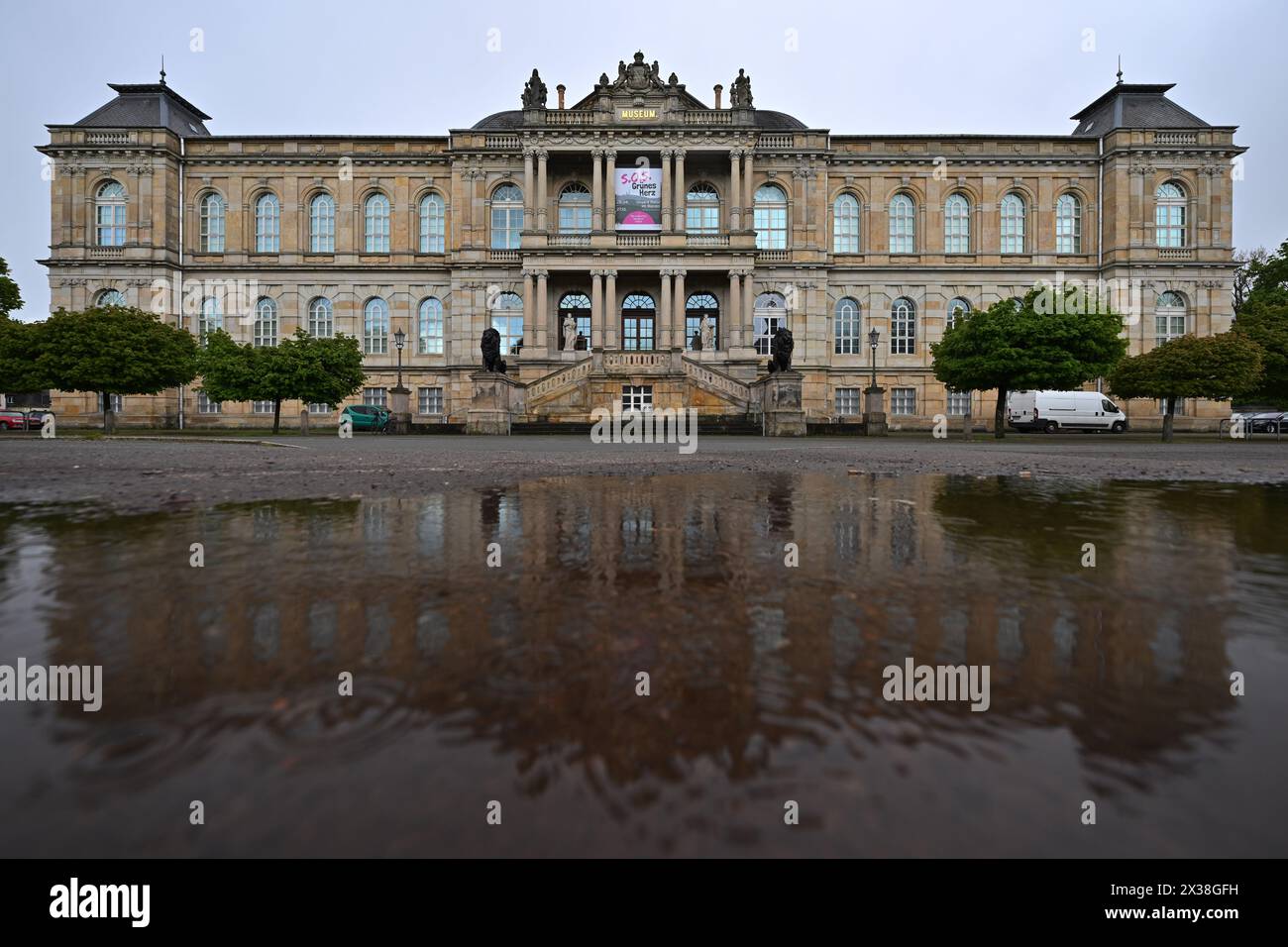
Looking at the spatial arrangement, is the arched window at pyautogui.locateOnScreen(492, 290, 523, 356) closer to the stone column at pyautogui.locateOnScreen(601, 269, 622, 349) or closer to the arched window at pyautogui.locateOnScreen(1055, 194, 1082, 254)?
the stone column at pyautogui.locateOnScreen(601, 269, 622, 349)

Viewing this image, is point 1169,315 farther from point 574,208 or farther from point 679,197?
point 574,208

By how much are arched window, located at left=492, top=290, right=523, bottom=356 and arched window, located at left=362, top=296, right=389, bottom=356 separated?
6791 mm

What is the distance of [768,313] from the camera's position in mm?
38438

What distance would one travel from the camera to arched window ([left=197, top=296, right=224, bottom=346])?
39594 mm

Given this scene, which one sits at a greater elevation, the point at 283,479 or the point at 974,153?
the point at 974,153

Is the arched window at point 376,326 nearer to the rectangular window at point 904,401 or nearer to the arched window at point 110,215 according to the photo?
the arched window at point 110,215

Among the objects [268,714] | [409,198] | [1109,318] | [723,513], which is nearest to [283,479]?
[723,513]

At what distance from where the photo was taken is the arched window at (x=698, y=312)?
126 feet

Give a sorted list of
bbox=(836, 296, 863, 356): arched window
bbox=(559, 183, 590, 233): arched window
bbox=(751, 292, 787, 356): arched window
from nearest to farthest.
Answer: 1. bbox=(751, 292, 787, 356): arched window
2. bbox=(559, 183, 590, 233): arched window
3. bbox=(836, 296, 863, 356): arched window

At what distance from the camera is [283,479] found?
6.98 meters

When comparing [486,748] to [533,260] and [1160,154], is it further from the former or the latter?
[1160,154]

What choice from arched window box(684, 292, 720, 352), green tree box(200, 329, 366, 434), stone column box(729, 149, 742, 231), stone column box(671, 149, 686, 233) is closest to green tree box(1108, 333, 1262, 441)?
A: stone column box(729, 149, 742, 231)

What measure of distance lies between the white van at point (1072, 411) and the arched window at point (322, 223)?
38706 mm

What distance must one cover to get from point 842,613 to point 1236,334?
32.5 meters
